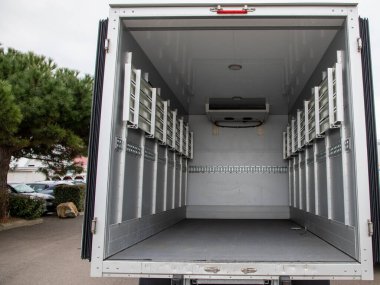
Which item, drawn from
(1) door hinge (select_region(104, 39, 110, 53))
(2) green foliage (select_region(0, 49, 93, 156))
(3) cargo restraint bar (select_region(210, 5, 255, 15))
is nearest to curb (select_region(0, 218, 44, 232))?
(2) green foliage (select_region(0, 49, 93, 156))

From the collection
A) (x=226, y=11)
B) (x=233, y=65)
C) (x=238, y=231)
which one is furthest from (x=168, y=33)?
(x=238, y=231)

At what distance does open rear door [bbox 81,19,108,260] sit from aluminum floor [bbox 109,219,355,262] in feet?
0.83

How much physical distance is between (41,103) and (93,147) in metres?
6.53

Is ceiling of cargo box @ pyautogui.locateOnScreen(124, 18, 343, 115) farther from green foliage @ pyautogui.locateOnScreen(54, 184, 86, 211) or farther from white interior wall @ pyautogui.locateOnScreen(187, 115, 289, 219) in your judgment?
green foliage @ pyautogui.locateOnScreen(54, 184, 86, 211)

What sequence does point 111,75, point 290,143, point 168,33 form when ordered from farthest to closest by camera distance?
point 290,143 → point 168,33 → point 111,75

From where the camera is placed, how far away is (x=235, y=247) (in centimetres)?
355

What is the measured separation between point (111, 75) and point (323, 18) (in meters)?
1.72

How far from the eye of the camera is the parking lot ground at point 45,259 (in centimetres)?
549

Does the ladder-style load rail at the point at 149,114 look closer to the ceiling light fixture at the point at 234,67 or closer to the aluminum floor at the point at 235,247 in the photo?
the ceiling light fixture at the point at 234,67

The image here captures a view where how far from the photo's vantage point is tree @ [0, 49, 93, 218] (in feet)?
29.1

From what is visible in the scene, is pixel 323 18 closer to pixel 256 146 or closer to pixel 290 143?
pixel 290 143

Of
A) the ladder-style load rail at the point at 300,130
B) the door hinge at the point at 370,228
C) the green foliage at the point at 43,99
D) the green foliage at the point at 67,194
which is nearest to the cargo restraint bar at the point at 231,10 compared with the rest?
the door hinge at the point at 370,228

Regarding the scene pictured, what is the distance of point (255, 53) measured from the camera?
4707mm

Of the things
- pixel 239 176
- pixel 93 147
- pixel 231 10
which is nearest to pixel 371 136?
pixel 231 10
